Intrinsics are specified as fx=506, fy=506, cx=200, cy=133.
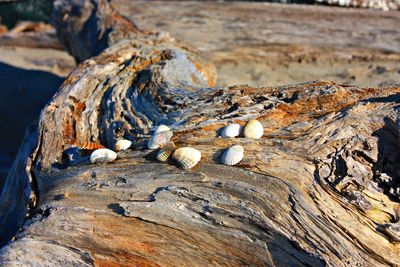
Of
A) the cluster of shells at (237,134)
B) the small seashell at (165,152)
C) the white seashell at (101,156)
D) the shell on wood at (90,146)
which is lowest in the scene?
the shell on wood at (90,146)

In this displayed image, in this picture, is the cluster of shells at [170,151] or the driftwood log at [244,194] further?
the cluster of shells at [170,151]

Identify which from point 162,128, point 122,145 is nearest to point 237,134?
point 162,128

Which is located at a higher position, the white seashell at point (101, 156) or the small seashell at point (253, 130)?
the small seashell at point (253, 130)

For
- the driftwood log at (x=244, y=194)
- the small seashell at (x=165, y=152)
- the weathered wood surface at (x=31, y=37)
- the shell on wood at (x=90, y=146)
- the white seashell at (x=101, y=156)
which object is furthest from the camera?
the weathered wood surface at (x=31, y=37)

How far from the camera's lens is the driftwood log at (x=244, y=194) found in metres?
2.27

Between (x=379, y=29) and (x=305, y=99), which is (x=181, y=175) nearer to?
(x=305, y=99)

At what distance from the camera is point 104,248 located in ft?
8.11

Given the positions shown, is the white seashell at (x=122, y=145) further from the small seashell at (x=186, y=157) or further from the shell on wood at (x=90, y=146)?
the small seashell at (x=186, y=157)

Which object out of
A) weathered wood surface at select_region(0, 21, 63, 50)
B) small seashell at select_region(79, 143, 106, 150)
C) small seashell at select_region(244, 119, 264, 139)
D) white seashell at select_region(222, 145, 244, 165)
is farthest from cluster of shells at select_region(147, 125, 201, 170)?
weathered wood surface at select_region(0, 21, 63, 50)

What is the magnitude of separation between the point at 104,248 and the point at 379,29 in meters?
5.09

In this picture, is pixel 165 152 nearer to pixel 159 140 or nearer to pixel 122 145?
pixel 159 140

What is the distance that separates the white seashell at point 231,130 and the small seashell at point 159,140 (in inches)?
11.4

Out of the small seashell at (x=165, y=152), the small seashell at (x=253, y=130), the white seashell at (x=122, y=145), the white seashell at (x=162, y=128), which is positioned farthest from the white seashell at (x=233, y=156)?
the white seashell at (x=122, y=145)

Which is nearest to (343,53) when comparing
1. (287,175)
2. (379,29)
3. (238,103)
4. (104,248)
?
(379,29)
